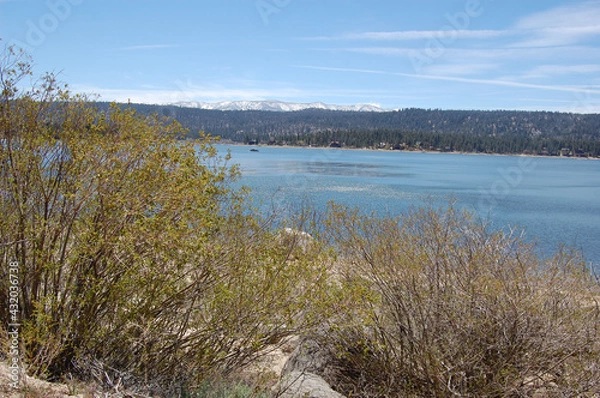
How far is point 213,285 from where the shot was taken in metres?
7.31

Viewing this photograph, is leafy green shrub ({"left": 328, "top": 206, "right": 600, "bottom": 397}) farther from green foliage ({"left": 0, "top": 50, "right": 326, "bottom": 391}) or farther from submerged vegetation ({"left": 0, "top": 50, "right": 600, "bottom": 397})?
green foliage ({"left": 0, "top": 50, "right": 326, "bottom": 391})

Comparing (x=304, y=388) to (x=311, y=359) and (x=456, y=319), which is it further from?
(x=456, y=319)

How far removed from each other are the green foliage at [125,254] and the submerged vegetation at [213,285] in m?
0.03

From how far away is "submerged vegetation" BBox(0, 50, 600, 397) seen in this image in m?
6.69

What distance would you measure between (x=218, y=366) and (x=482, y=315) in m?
4.18

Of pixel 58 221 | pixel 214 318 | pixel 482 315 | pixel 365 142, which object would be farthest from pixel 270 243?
pixel 365 142

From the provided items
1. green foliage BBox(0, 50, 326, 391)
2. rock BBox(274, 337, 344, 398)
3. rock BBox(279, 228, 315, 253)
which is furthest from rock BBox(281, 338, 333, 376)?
rock BBox(279, 228, 315, 253)

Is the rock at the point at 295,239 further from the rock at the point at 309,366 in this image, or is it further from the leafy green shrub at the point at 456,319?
the rock at the point at 309,366

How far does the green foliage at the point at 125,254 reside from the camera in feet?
21.6

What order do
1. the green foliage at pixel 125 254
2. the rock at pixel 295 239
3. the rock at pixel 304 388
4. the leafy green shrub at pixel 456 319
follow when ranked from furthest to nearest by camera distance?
the rock at pixel 295 239, the leafy green shrub at pixel 456 319, the rock at pixel 304 388, the green foliage at pixel 125 254

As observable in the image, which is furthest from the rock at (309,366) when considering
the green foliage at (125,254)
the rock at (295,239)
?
the rock at (295,239)

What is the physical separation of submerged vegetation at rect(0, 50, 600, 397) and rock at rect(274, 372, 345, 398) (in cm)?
51

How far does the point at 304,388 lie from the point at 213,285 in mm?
2149

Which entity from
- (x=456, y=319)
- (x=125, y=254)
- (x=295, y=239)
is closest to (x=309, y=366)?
(x=295, y=239)
